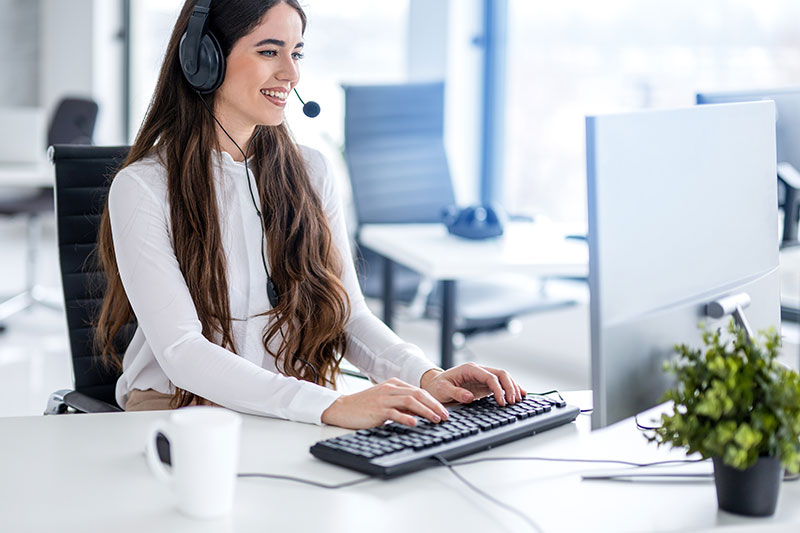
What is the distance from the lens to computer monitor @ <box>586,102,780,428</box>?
0.93 metres

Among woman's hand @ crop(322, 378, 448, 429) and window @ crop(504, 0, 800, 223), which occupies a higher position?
window @ crop(504, 0, 800, 223)

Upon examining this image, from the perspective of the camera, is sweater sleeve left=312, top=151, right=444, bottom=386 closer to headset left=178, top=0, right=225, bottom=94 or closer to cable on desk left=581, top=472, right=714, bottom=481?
headset left=178, top=0, right=225, bottom=94

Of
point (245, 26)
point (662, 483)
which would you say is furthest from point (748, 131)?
point (245, 26)

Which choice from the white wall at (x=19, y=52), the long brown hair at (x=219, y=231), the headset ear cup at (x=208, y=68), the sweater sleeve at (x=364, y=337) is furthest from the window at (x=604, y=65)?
the white wall at (x=19, y=52)

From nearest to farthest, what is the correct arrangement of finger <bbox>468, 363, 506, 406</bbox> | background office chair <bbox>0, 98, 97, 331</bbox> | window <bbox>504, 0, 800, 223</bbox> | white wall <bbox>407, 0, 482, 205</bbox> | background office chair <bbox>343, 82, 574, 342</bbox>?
finger <bbox>468, 363, 506, 406</bbox> → background office chair <bbox>343, 82, 574, 342</bbox> → window <bbox>504, 0, 800, 223</bbox> → background office chair <bbox>0, 98, 97, 331</bbox> → white wall <bbox>407, 0, 482, 205</bbox>

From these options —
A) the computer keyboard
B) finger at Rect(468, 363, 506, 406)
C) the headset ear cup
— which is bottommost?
the computer keyboard

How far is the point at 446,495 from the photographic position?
0.98 m

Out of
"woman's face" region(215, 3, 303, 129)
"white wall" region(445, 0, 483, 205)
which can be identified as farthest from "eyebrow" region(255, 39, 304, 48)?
"white wall" region(445, 0, 483, 205)

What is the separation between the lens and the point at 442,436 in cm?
109

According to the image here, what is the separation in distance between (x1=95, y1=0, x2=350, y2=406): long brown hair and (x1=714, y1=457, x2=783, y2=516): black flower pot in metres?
0.78

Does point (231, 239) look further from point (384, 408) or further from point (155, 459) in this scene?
point (155, 459)

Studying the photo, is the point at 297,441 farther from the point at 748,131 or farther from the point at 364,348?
the point at 748,131

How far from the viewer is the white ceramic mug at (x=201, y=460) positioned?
874 mm

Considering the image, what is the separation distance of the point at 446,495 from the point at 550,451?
0.66ft
